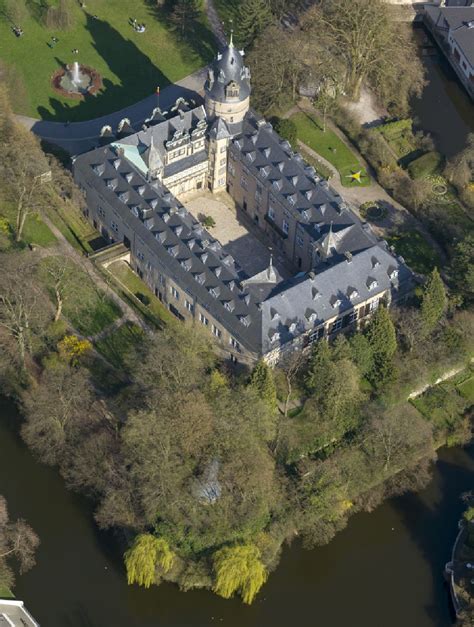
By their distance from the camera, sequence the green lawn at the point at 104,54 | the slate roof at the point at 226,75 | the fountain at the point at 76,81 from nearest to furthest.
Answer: the slate roof at the point at 226,75 → the green lawn at the point at 104,54 → the fountain at the point at 76,81

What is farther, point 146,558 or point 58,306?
point 58,306

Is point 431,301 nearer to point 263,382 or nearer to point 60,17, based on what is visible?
point 263,382

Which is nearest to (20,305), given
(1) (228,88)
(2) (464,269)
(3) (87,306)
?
(3) (87,306)

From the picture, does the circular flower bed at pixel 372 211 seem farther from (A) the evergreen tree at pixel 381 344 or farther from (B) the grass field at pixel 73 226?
(B) the grass field at pixel 73 226

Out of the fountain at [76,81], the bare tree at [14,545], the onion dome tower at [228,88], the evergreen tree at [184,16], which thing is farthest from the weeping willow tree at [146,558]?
the evergreen tree at [184,16]

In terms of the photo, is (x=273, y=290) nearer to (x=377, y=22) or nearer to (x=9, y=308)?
(x=9, y=308)

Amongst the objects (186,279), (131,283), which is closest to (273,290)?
(186,279)

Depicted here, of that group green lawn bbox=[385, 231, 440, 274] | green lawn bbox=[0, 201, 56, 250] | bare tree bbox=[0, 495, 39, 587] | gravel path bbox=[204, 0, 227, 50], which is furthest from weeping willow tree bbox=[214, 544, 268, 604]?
gravel path bbox=[204, 0, 227, 50]
